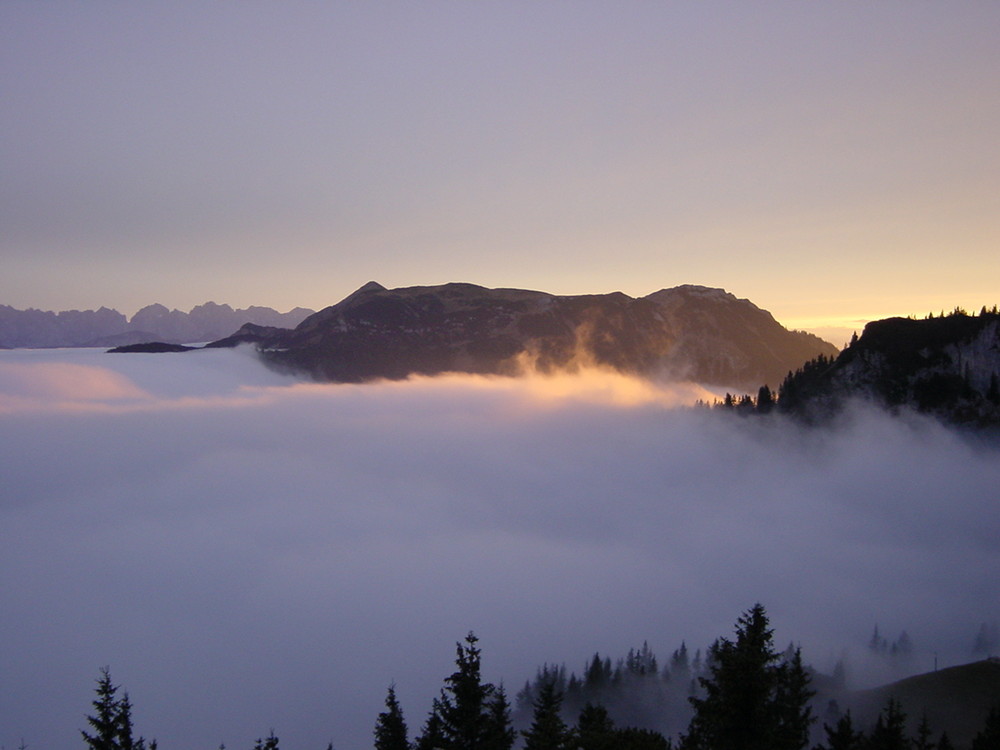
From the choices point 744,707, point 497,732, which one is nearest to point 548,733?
point 497,732

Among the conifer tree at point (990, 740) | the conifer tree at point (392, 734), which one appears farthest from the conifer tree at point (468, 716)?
the conifer tree at point (990, 740)

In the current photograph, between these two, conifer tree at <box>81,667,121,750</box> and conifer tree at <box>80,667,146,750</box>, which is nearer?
conifer tree at <box>81,667,121,750</box>

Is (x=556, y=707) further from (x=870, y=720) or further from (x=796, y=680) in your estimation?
(x=870, y=720)

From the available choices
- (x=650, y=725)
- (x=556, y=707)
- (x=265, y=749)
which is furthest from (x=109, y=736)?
(x=650, y=725)

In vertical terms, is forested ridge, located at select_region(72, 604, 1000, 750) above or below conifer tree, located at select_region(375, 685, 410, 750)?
above

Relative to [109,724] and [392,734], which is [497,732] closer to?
[392,734]

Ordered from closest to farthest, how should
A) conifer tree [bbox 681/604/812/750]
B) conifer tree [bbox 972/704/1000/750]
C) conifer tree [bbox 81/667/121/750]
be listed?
1. conifer tree [bbox 681/604/812/750]
2. conifer tree [bbox 81/667/121/750]
3. conifer tree [bbox 972/704/1000/750]

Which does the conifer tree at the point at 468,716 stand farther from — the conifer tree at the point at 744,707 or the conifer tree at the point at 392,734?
the conifer tree at the point at 392,734

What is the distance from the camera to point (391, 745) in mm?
46000

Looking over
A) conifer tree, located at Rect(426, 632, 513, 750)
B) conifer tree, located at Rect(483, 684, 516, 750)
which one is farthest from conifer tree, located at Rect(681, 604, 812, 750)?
conifer tree, located at Rect(483, 684, 516, 750)

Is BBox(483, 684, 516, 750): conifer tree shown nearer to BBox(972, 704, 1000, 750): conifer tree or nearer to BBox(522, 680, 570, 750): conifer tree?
BBox(522, 680, 570, 750): conifer tree

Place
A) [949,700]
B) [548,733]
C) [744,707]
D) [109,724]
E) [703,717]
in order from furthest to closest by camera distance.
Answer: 1. [949,700]
2. [109,724]
3. [548,733]
4. [703,717]
5. [744,707]

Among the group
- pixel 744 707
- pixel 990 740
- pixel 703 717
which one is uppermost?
pixel 744 707

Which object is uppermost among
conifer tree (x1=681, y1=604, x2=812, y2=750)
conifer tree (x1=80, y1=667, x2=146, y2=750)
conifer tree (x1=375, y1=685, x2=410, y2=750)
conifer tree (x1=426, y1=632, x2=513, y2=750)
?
conifer tree (x1=681, y1=604, x2=812, y2=750)
